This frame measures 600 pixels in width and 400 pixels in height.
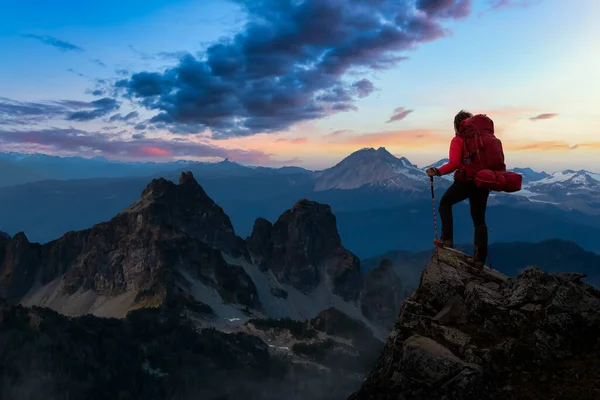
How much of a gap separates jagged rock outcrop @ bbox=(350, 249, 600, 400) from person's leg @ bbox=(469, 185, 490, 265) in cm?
172

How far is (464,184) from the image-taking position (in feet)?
58.1

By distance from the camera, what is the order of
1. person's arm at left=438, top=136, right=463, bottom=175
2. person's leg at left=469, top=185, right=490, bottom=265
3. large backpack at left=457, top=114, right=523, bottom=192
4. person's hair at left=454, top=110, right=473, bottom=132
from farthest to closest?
1. person's hair at left=454, top=110, right=473, bottom=132
2. person's leg at left=469, top=185, right=490, bottom=265
3. person's arm at left=438, top=136, right=463, bottom=175
4. large backpack at left=457, top=114, right=523, bottom=192

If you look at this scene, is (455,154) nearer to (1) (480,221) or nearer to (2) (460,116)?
(2) (460,116)

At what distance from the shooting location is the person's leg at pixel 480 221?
57.8ft

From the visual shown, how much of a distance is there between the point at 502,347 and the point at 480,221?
236 inches

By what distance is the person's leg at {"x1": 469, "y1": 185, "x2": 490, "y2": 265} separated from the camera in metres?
17.6

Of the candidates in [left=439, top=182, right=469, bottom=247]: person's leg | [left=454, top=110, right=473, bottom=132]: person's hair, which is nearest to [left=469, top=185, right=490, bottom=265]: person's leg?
[left=439, top=182, right=469, bottom=247]: person's leg

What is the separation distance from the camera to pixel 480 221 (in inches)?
714

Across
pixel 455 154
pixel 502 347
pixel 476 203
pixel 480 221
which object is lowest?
pixel 502 347

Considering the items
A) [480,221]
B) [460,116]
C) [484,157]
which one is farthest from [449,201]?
[460,116]

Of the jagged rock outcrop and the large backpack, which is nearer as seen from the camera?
the jagged rock outcrop

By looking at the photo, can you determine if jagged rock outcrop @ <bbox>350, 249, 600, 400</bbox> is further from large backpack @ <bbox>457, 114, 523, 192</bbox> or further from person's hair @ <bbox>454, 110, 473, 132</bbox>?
person's hair @ <bbox>454, 110, 473, 132</bbox>

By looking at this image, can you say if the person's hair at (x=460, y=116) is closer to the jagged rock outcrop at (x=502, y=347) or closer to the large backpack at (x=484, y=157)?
the large backpack at (x=484, y=157)

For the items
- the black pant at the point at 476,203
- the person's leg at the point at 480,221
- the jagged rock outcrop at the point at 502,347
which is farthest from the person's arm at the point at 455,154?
the jagged rock outcrop at the point at 502,347
